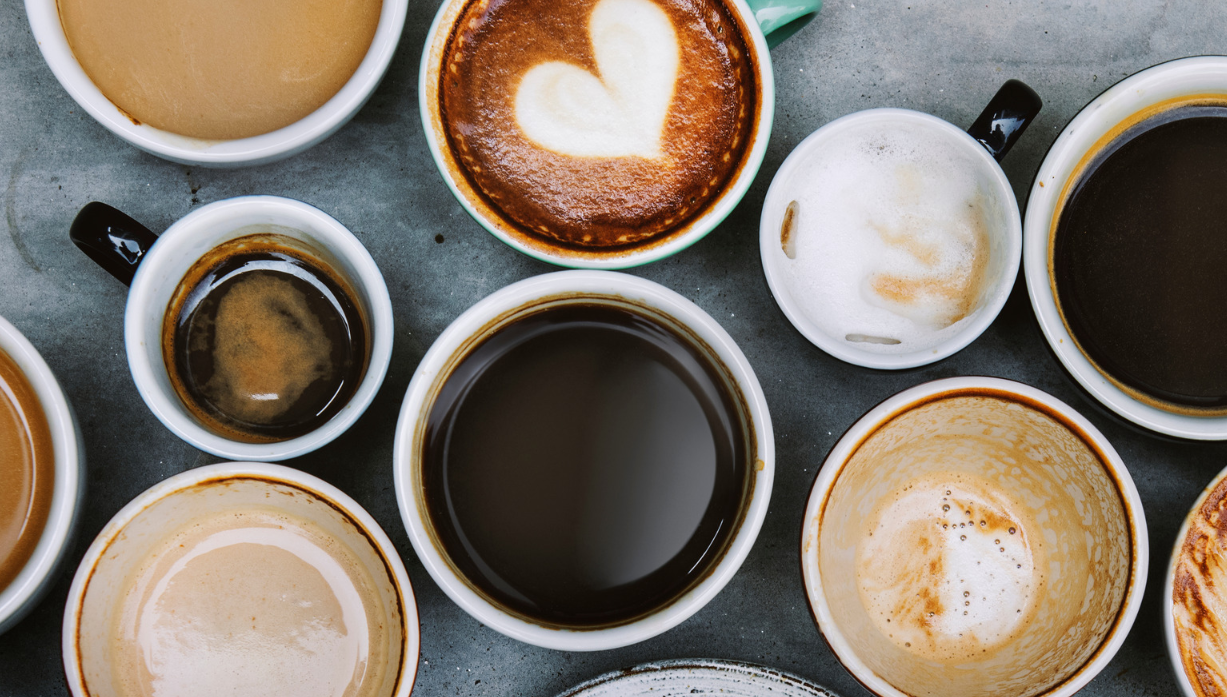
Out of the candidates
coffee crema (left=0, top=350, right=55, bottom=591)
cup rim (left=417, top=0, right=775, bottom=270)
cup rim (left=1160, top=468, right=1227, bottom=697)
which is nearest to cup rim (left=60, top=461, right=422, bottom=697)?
coffee crema (left=0, top=350, right=55, bottom=591)

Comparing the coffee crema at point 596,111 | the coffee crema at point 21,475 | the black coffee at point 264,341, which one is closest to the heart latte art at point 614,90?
the coffee crema at point 596,111

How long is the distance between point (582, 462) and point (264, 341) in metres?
0.46

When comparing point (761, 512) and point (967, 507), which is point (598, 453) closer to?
point (761, 512)

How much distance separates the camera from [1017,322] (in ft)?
3.47

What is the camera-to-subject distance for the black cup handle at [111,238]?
85 cm

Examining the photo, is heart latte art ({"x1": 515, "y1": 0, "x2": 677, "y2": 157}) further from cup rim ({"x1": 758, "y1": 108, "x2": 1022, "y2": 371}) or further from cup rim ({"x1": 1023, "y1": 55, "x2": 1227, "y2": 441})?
cup rim ({"x1": 1023, "y1": 55, "x2": 1227, "y2": 441})

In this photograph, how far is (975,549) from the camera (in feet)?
3.41

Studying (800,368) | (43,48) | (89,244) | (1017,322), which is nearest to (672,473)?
(800,368)

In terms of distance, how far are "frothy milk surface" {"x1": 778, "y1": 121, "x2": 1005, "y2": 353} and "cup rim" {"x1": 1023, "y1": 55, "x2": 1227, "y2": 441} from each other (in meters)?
0.07

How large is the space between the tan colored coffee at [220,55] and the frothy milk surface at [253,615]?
536mm

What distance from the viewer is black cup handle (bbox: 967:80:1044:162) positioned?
3.01 feet

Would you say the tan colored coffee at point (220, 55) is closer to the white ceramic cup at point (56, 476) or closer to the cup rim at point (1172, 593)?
the white ceramic cup at point (56, 476)

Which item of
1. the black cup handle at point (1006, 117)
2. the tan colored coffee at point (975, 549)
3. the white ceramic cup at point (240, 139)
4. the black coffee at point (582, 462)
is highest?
the white ceramic cup at point (240, 139)

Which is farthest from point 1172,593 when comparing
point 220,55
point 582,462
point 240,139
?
point 220,55
